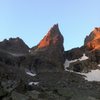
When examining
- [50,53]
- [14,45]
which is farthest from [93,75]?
[14,45]

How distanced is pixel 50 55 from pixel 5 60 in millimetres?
19726

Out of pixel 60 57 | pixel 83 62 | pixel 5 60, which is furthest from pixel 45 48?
pixel 5 60

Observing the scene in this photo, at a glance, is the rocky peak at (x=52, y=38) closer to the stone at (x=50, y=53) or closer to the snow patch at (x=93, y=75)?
the stone at (x=50, y=53)

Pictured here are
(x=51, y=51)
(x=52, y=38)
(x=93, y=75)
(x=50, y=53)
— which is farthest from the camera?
(x=52, y=38)

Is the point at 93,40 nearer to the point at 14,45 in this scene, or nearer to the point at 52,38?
the point at 52,38

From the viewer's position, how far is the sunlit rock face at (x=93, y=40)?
4795 inches

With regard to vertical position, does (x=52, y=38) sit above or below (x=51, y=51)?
above

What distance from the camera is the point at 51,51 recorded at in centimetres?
11050

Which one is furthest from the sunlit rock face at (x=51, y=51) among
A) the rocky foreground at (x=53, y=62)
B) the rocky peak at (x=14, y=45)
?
the rocky peak at (x=14, y=45)

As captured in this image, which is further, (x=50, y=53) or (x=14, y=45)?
(x=14, y=45)

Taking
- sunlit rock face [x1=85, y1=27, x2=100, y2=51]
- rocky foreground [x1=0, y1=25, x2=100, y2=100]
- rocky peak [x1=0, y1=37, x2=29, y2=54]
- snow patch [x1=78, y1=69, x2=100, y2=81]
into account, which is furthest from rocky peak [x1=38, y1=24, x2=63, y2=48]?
snow patch [x1=78, y1=69, x2=100, y2=81]

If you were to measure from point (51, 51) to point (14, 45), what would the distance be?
1730 cm

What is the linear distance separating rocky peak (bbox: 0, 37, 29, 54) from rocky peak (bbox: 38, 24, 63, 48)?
629cm

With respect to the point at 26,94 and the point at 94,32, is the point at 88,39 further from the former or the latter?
the point at 26,94
